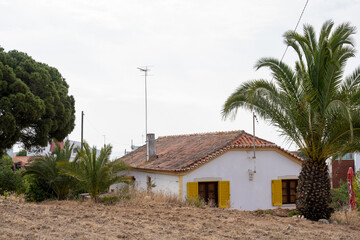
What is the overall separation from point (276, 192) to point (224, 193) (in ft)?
11.0

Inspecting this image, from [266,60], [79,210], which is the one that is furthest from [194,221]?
[266,60]

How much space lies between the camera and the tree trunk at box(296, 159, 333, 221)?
14125mm

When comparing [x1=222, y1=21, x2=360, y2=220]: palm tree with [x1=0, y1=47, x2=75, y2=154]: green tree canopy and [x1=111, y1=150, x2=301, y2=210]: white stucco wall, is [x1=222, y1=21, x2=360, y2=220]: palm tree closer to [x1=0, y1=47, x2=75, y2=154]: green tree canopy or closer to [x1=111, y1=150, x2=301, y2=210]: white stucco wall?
[x1=111, y1=150, x2=301, y2=210]: white stucco wall

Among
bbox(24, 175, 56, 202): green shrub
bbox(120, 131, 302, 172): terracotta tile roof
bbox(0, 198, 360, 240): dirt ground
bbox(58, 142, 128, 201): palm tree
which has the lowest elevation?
bbox(0, 198, 360, 240): dirt ground

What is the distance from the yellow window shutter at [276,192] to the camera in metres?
21.8

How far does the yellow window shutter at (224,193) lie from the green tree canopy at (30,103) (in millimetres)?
9342

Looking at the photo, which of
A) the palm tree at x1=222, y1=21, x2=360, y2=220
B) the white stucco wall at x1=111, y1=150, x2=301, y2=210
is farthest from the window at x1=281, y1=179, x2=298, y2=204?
the palm tree at x1=222, y1=21, x2=360, y2=220

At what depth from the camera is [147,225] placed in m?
10.7

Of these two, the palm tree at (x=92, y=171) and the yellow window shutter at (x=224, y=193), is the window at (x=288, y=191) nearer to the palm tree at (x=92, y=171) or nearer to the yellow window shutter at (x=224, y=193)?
the yellow window shutter at (x=224, y=193)

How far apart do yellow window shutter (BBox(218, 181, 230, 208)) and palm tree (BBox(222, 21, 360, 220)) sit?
6189 millimetres

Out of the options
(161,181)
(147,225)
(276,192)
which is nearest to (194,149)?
(161,181)

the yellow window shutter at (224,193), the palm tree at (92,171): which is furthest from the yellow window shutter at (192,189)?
the palm tree at (92,171)

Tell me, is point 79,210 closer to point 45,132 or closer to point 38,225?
point 38,225

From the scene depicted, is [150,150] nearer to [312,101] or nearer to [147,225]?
[312,101]
